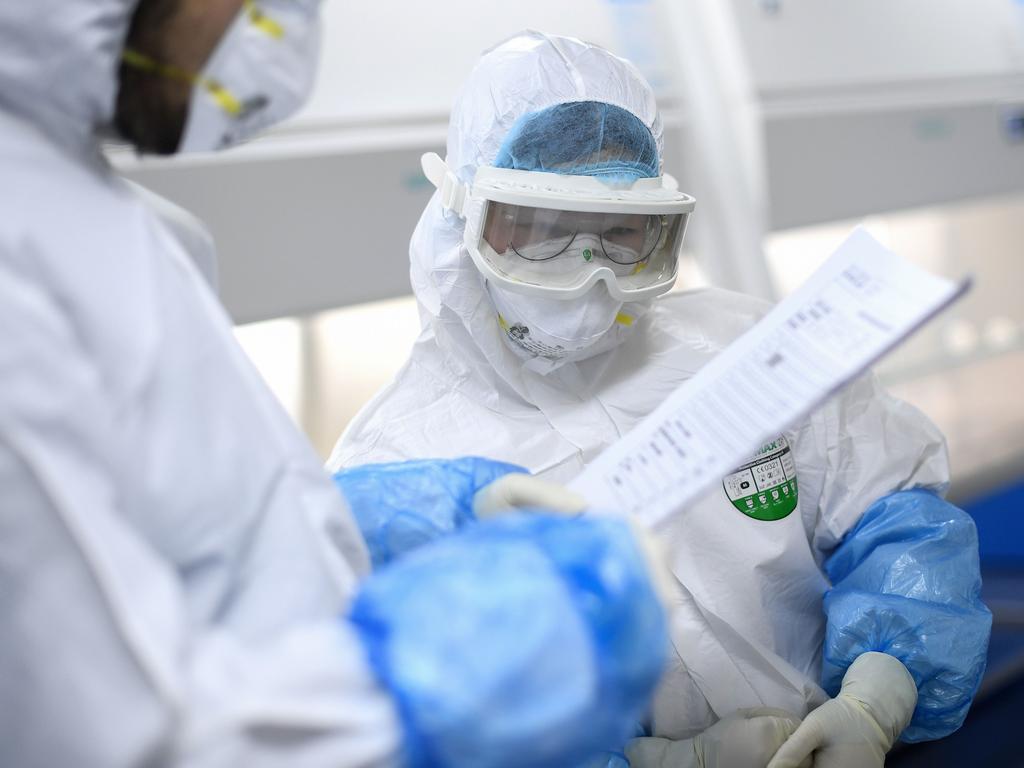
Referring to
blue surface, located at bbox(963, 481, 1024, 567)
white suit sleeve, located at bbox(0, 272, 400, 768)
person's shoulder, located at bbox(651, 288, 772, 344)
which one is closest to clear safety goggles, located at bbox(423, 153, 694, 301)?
person's shoulder, located at bbox(651, 288, 772, 344)

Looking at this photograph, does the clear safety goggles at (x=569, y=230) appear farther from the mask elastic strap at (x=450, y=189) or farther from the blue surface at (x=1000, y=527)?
the blue surface at (x=1000, y=527)

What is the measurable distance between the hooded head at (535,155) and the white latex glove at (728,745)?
0.50 meters

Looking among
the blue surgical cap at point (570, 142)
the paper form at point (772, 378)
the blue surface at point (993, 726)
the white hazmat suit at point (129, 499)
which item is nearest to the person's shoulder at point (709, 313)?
the blue surgical cap at point (570, 142)

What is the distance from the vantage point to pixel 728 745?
1089mm

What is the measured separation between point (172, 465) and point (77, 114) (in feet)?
0.86

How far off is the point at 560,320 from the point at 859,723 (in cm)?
59

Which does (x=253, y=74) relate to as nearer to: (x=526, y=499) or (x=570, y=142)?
(x=526, y=499)

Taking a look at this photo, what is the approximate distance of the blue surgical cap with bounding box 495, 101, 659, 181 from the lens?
3.87ft

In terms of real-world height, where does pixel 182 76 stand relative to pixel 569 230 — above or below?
above

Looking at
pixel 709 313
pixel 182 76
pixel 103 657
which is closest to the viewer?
pixel 103 657

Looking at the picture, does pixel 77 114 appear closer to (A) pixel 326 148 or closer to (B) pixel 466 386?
(B) pixel 466 386

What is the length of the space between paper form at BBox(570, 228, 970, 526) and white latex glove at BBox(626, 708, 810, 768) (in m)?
0.40

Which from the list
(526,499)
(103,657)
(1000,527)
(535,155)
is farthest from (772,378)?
(1000,527)

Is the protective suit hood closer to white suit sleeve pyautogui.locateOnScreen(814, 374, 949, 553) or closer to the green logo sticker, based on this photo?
the green logo sticker
